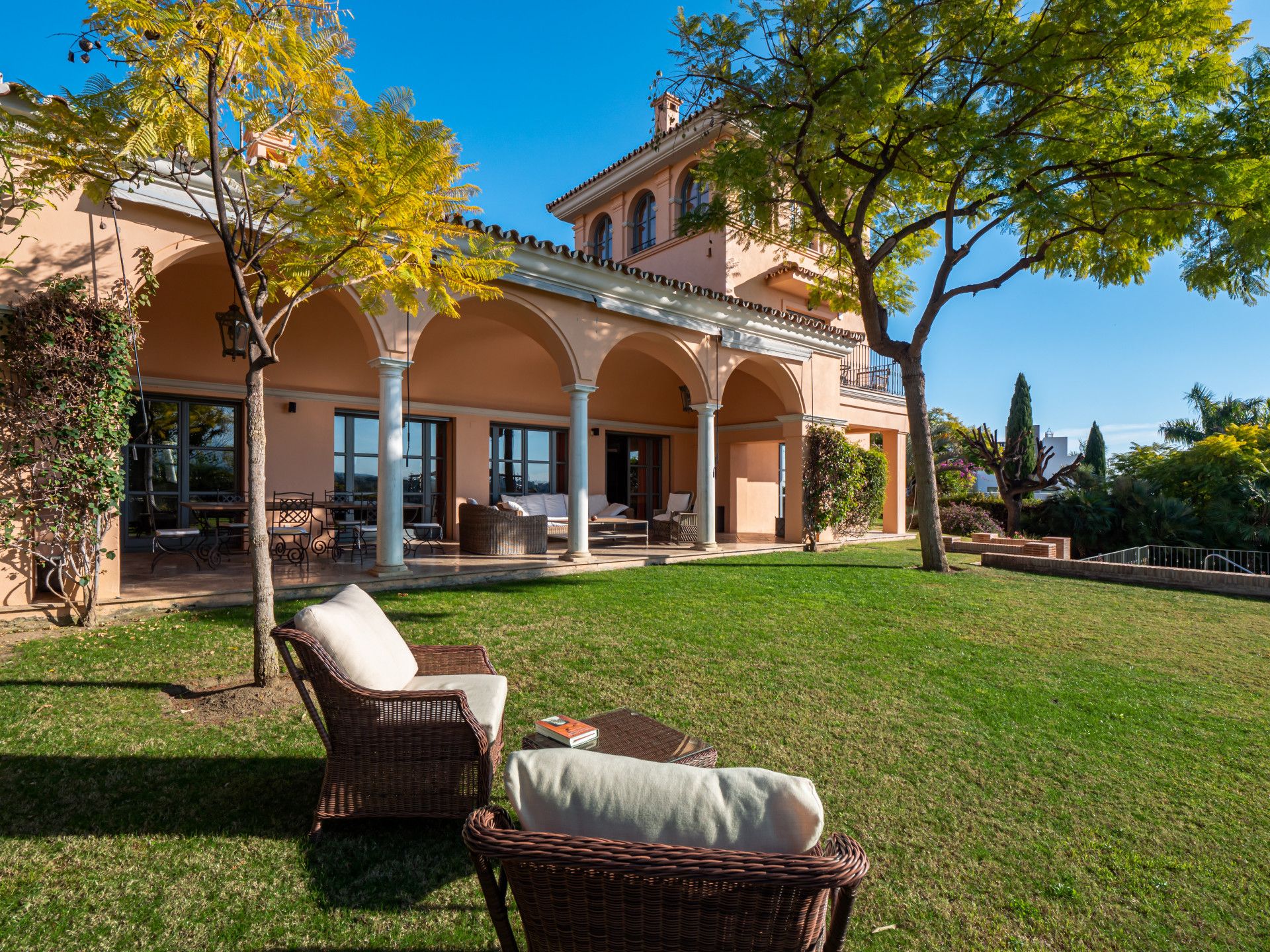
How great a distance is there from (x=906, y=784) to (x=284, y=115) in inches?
217

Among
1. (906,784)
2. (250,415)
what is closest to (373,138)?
(250,415)

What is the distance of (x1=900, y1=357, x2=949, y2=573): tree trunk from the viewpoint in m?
10.2

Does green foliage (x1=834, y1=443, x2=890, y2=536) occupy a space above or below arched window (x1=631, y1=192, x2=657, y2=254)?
below

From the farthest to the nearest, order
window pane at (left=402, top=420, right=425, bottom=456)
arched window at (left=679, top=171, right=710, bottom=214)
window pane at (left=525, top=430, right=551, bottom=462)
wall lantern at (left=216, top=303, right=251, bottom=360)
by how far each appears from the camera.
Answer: arched window at (left=679, top=171, right=710, bottom=214) → window pane at (left=525, top=430, right=551, bottom=462) → window pane at (left=402, top=420, right=425, bottom=456) → wall lantern at (left=216, top=303, right=251, bottom=360)

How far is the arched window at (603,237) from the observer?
18047mm

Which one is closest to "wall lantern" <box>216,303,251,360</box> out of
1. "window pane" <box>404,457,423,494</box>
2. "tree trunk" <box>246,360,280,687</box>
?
"tree trunk" <box>246,360,280,687</box>

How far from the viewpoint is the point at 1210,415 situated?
23906mm

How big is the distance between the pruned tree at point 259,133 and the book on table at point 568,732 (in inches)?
101

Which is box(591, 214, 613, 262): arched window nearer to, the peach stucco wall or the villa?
the villa

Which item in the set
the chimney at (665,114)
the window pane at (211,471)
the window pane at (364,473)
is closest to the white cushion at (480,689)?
the window pane at (211,471)

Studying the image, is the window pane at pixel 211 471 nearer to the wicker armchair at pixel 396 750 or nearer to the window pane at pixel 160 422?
the window pane at pixel 160 422

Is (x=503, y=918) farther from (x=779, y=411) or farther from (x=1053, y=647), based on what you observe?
(x=779, y=411)

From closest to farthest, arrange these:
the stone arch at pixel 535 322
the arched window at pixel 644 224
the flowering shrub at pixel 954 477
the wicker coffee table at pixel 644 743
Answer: the wicker coffee table at pixel 644 743, the stone arch at pixel 535 322, the arched window at pixel 644 224, the flowering shrub at pixel 954 477

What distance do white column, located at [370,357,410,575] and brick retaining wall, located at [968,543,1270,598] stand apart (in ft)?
31.2
